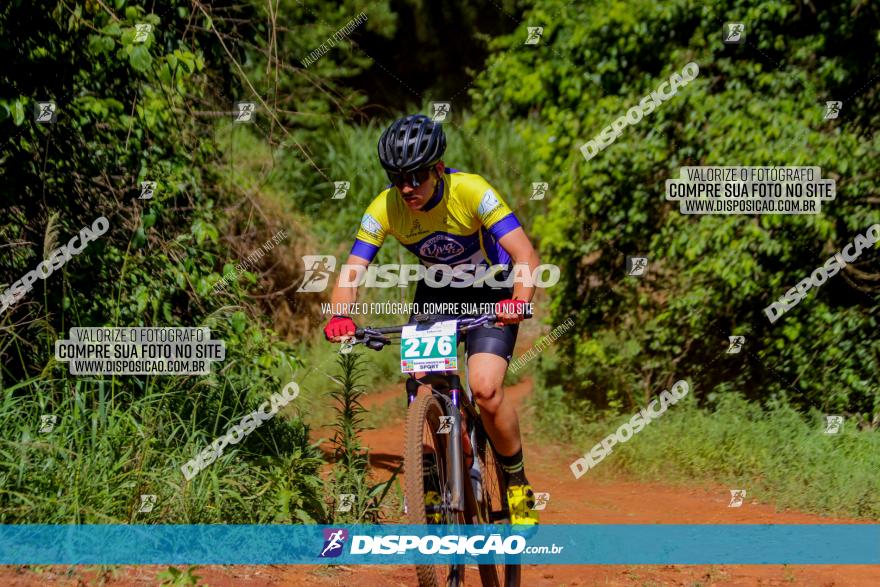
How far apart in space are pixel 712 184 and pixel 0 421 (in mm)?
6380

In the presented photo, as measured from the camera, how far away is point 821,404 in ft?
29.3

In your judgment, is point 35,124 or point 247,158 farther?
point 247,158

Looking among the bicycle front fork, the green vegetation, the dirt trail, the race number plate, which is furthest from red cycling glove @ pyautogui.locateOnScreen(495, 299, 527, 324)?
the dirt trail

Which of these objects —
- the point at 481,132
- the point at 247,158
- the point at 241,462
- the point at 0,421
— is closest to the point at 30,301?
the point at 0,421

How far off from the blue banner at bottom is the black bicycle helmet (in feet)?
6.29

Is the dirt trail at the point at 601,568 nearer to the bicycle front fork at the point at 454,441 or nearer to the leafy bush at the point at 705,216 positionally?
the bicycle front fork at the point at 454,441

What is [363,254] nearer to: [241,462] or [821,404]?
[241,462]

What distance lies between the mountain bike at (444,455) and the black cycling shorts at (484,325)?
21cm

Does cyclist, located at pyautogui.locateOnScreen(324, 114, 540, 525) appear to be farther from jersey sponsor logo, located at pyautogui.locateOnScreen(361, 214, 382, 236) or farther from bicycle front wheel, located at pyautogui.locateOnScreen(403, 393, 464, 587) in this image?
bicycle front wheel, located at pyautogui.locateOnScreen(403, 393, 464, 587)

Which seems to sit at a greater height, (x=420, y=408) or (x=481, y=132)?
(x=481, y=132)

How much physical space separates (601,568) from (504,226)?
238 centimetres

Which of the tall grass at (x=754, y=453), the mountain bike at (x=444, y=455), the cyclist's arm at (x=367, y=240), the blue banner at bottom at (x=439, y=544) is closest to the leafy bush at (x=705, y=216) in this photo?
the tall grass at (x=754, y=453)

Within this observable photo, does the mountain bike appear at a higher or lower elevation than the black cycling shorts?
lower

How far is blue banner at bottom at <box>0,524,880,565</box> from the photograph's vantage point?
5.34m
